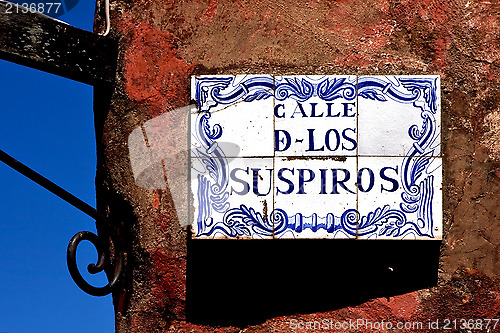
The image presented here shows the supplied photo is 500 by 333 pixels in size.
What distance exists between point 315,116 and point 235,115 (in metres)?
0.33

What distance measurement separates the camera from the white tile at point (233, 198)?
11.2ft

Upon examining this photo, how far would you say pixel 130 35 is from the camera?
12.3 ft

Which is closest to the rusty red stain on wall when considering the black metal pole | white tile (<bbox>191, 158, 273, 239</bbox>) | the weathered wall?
the weathered wall

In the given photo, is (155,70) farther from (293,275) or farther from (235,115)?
(293,275)

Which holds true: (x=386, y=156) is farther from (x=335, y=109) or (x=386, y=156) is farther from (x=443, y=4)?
(x=443, y=4)

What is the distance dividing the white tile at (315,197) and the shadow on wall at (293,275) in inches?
5.2

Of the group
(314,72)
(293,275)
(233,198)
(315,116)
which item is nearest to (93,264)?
(233,198)

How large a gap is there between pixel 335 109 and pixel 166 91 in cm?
74

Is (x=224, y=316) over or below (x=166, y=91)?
below

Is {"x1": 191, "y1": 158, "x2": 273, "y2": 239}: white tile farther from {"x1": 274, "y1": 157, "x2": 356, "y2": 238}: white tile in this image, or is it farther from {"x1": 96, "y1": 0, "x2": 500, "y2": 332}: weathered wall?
{"x1": 96, "y1": 0, "x2": 500, "y2": 332}: weathered wall

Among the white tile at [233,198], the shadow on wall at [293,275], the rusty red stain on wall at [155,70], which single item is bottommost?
the shadow on wall at [293,275]

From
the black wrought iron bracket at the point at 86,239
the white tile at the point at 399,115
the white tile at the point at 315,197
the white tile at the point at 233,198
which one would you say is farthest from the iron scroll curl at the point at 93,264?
the white tile at the point at 399,115

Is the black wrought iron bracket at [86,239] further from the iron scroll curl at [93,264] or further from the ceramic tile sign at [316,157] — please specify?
the ceramic tile sign at [316,157]

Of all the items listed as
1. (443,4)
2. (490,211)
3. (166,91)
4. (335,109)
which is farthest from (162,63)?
(490,211)
